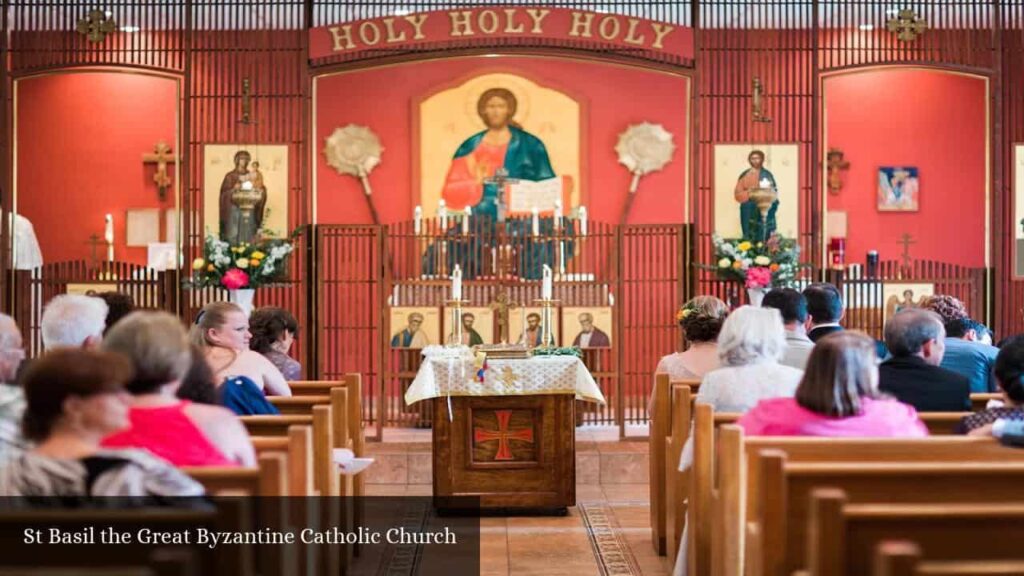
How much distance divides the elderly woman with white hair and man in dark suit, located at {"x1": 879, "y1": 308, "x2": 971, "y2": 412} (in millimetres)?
492

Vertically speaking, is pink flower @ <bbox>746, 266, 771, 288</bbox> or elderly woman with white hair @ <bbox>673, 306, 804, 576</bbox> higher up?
pink flower @ <bbox>746, 266, 771, 288</bbox>

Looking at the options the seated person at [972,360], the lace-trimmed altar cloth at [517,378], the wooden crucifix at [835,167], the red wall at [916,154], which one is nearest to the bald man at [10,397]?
the lace-trimmed altar cloth at [517,378]

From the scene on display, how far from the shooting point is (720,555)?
5.07 m

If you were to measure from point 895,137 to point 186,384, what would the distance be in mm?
11412

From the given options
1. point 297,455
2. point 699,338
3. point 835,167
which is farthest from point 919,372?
point 835,167

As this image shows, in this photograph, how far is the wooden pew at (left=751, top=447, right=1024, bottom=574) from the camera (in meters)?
3.77

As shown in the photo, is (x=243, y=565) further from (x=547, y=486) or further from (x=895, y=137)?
(x=895, y=137)

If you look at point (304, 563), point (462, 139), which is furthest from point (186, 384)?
point (462, 139)

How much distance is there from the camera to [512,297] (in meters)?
11.6

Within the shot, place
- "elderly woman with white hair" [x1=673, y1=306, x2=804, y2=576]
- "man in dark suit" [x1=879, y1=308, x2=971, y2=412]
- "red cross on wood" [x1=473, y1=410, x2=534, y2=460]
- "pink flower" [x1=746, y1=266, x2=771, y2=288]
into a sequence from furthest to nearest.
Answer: "pink flower" [x1=746, y1=266, x2=771, y2=288], "red cross on wood" [x1=473, y1=410, x2=534, y2=460], "man in dark suit" [x1=879, y1=308, x2=971, y2=412], "elderly woman with white hair" [x1=673, y1=306, x2=804, y2=576]

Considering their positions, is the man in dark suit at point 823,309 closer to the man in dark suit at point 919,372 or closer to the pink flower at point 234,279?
the man in dark suit at point 919,372

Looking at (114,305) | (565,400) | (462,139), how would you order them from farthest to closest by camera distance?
(462,139), (565,400), (114,305)

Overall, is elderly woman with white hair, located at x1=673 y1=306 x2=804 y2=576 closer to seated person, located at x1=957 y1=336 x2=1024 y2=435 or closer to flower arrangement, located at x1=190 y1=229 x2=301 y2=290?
seated person, located at x1=957 y1=336 x2=1024 y2=435

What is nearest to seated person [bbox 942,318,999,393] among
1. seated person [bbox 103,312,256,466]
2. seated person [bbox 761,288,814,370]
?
seated person [bbox 761,288,814,370]
